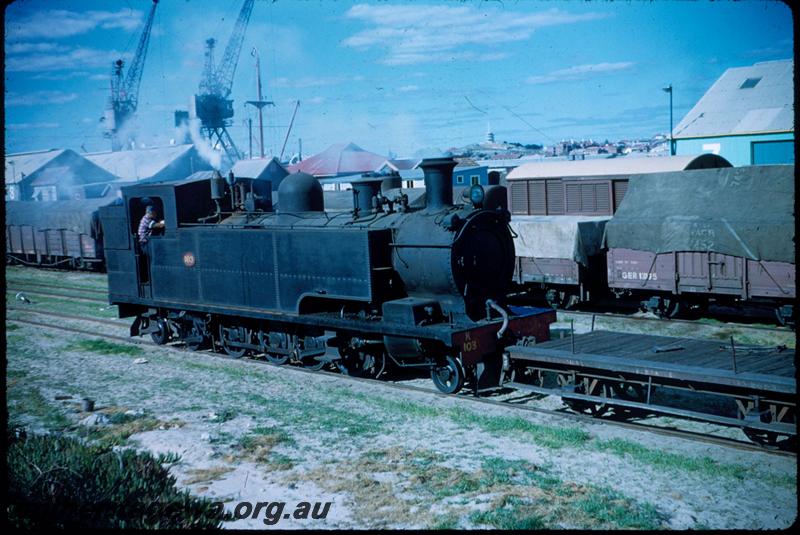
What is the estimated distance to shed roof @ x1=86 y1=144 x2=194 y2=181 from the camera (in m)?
61.7

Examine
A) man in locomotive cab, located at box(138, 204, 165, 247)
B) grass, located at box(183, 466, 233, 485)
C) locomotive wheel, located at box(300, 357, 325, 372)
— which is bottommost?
grass, located at box(183, 466, 233, 485)

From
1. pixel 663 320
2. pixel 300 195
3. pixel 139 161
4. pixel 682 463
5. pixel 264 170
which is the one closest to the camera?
pixel 682 463

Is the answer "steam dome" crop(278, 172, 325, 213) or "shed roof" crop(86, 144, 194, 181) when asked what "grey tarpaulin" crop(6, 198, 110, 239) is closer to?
"steam dome" crop(278, 172, 325, 213)

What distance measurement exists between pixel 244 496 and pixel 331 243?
5.07m

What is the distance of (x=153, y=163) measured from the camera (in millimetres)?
63281

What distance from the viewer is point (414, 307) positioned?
9992 millimetres

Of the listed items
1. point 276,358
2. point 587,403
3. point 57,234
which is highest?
point 57,234

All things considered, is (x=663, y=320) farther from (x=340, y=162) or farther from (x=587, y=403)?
(x=340, y=162)

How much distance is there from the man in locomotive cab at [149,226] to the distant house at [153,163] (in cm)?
4763

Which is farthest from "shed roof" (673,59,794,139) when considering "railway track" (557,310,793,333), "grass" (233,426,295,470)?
"grass" (233,426,295,470)

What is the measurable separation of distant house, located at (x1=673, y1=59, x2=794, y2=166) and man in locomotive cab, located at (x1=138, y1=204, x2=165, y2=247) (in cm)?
2612

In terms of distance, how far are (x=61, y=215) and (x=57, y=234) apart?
3.29ft

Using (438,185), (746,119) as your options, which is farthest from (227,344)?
(746,119)

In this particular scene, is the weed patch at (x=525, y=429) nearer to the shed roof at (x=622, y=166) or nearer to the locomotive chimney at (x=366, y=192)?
the locomotive chimney at (x=366, y=192)
